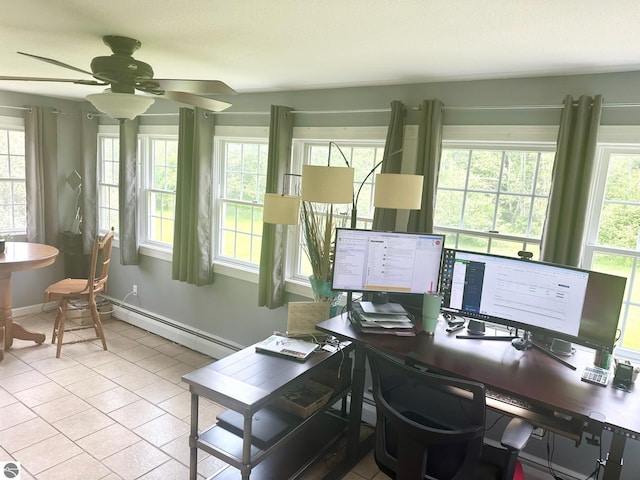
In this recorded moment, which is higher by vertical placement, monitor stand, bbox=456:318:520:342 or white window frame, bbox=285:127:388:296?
white window frame, bbox=285:127:388:296

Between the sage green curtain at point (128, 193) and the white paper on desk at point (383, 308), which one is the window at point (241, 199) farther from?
the white paper on desk at point (383, 308)

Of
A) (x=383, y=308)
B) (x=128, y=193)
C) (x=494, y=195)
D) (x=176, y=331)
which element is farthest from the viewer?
(x=128, y=193)

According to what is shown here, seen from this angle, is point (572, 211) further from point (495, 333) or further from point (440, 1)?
point (440, 1)

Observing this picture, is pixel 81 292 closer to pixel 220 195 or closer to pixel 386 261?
pixel 220 195

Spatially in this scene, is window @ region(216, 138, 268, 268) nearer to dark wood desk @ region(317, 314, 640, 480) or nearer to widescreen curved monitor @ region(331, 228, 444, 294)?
widescreen curved monitor @ region(331, 228, 444, 294)

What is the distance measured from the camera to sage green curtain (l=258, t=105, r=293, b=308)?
10.8ft

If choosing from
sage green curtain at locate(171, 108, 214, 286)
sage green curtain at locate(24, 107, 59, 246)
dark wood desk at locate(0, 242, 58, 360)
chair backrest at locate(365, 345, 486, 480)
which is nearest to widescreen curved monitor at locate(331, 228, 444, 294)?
chair backrest at locate(365, 345, 486, 480)

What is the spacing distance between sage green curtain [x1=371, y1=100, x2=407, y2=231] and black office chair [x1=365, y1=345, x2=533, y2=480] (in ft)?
3.96

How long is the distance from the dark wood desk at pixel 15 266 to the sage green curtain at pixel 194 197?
1123 millimetres

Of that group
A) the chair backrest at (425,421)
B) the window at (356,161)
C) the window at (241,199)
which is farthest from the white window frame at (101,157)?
the chair backrest at (425,421)

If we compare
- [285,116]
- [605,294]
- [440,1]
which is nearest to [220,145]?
[285,116]

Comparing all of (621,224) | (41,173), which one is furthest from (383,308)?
(41,173)

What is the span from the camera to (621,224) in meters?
2.38

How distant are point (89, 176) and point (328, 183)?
147 inches
